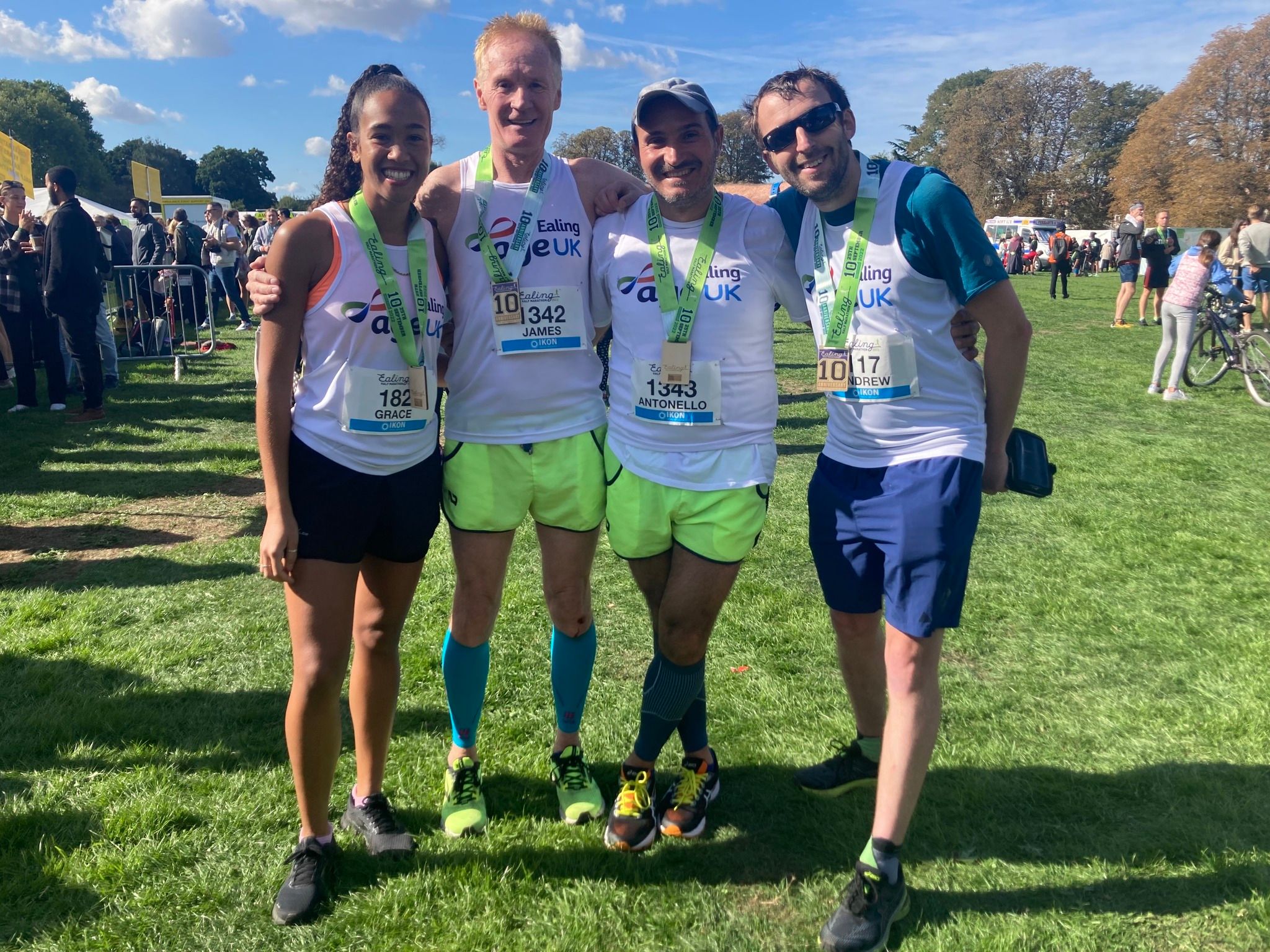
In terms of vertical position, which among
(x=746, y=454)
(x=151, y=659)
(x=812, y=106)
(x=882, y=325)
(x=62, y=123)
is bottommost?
(x=151, y=659)

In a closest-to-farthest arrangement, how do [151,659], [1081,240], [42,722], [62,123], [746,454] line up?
[746,454] → [42,722] → [151,659] → [1081,240] → [62,123]

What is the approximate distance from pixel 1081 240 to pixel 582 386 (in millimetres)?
55086

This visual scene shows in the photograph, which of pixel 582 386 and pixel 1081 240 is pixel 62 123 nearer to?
pixel 1081 240

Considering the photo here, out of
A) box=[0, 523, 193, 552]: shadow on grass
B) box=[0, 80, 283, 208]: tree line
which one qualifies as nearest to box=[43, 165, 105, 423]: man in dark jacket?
box=[0, 523, 193, 552]: shadow on grass

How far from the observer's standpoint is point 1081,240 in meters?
49.8

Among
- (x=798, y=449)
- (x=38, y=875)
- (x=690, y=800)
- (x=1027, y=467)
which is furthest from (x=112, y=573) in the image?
(x=798, y=449)

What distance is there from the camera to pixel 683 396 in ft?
8.15

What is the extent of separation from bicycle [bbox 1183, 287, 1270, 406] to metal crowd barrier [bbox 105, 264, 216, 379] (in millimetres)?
13380

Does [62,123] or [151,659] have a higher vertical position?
[62,123]

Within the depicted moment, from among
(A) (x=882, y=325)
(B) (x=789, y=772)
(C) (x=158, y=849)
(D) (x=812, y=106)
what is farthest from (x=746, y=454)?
(C) (x=158, y=849)

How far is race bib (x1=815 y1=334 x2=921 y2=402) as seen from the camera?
2344 millimetres

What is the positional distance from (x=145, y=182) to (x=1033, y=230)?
142ft

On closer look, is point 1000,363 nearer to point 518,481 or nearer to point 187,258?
point 518,481

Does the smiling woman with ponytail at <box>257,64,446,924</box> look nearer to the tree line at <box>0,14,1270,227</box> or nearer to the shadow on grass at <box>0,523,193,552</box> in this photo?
the shadow on grass at <box>0,523,193,552</box>
